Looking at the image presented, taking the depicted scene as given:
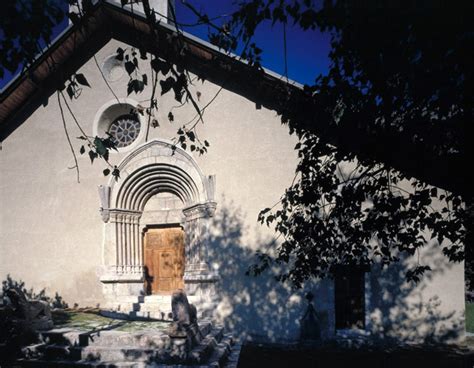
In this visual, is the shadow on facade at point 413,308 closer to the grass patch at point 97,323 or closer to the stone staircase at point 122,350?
the stone staircase at point 122,350

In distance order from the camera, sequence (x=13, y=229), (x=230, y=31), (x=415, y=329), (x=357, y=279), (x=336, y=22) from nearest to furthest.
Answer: (x=336, y=22), (x=230, y=31), (x=415, y=329), (x=357, y=279), (x=13, y=229)

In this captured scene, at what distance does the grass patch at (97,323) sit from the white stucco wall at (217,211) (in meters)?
1.04

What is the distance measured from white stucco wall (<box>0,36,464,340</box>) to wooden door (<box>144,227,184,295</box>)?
56.5 inches

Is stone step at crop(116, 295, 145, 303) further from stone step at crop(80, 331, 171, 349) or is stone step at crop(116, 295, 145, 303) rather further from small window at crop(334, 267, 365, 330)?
small window at crop(334, 267, 365, 330)

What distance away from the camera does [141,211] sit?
9.95 meters

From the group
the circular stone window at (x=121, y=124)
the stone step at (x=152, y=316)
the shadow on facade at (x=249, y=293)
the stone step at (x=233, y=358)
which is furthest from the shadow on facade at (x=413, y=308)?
the circular stone window at (x=121, y=124)

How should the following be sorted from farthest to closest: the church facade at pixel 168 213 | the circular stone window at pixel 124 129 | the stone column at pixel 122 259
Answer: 1. the circular stone window at pixel 124 129
2. the stone column at pixel 122 259
3. the church facade at pixel 168 213

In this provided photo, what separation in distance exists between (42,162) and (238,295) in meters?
7.19

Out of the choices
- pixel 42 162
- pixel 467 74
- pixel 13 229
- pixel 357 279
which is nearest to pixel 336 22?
pixel 467 74

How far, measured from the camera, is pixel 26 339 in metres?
6.30

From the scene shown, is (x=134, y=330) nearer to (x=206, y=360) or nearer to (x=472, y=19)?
(x=206, y=360)

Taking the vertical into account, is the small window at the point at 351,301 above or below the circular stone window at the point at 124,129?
below

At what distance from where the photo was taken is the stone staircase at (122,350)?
17.3ft

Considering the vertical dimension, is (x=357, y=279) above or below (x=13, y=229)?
below
